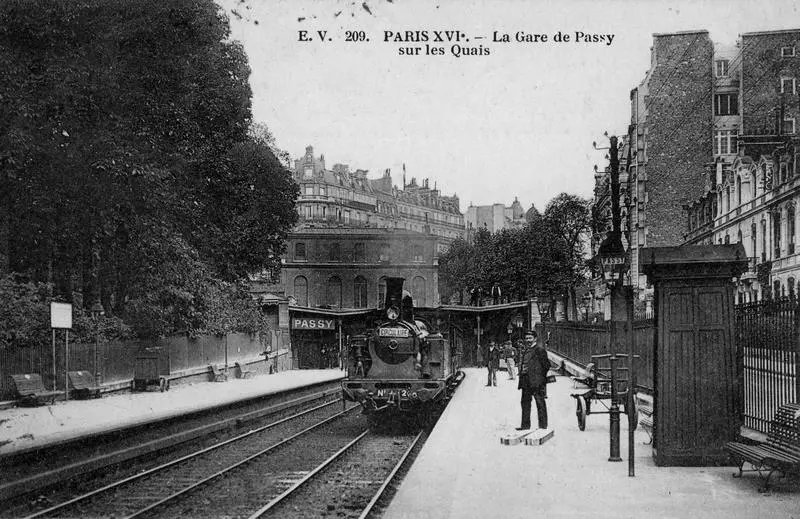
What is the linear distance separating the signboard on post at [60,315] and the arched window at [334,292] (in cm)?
2824

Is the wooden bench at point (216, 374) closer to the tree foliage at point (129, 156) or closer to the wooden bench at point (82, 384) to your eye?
the tree foliage at point (129, 156)

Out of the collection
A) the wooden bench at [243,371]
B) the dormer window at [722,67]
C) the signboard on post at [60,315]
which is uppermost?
the dormer window at [722,67]

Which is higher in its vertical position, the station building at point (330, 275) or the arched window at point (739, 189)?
the arched window at point (739, 189)

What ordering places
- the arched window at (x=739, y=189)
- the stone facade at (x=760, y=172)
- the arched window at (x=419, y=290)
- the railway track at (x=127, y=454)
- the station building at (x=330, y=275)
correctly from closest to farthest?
1. the railway track at (x=127, y=454)
2. the stone facade at (x=760, y=172)
3. the arched window at (x=739, y=189)
4. the station building at (x=330, y=275)
5. the arched window at (x=419, y=290)

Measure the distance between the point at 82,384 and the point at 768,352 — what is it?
17.3m

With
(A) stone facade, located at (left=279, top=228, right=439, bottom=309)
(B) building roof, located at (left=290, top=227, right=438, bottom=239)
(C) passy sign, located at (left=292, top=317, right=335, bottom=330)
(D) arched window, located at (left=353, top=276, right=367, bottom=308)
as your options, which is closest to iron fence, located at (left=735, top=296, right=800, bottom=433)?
(A) stone facade, located at (left=279, top=228, right=439, bottom=309)

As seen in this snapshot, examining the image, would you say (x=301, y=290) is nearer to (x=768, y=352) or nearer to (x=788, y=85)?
(x=788, y=85)

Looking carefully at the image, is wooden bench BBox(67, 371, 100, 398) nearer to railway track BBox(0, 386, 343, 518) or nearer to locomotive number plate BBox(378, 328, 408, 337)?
railway track BBox(0, 386, 343, 518)

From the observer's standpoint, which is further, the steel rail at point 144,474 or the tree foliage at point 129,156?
the tree foliage at point 129,156

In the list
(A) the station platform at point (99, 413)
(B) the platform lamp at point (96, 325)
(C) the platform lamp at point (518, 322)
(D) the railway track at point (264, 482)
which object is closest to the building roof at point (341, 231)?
(C) the platform lamp at point (518, 322)

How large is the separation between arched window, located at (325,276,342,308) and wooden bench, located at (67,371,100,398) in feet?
83.3

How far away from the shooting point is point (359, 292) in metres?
48.9

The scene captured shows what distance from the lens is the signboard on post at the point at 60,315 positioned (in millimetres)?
18234

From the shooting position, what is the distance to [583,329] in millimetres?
28719
